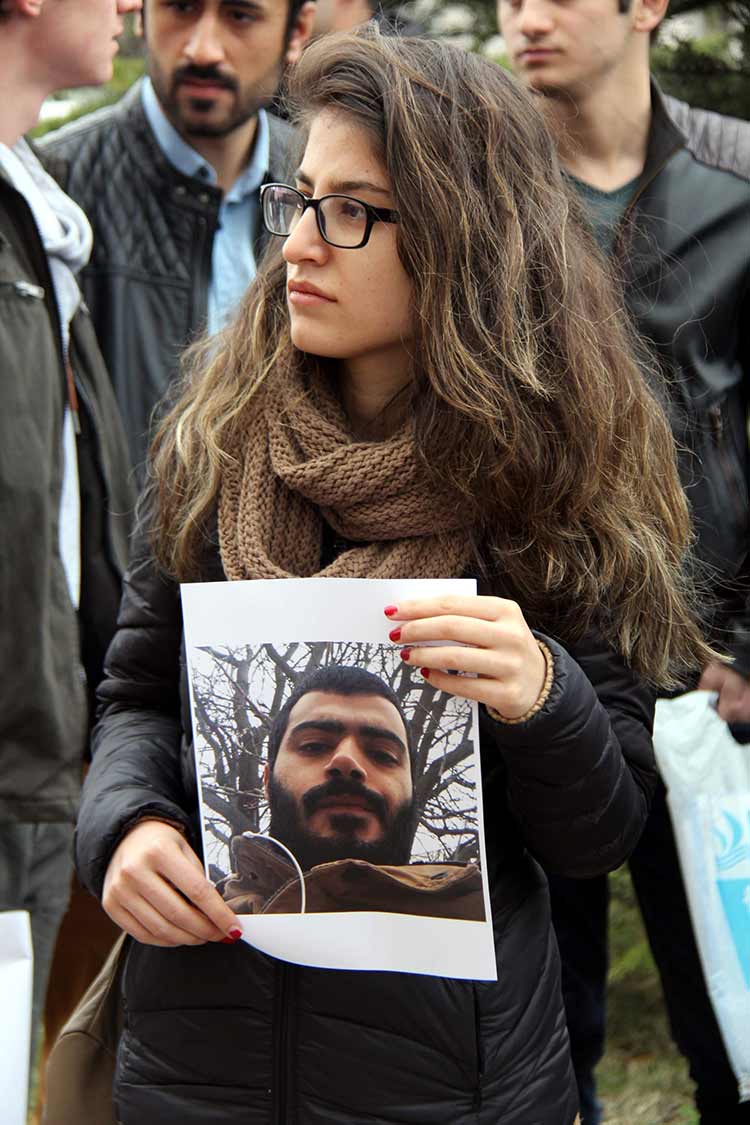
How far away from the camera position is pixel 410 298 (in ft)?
6.02

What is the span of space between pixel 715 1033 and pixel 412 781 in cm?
135

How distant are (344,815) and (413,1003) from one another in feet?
0.89

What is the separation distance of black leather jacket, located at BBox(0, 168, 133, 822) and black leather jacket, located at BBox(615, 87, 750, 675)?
1.16 meters

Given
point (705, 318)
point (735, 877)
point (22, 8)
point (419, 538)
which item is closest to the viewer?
point (419, 538)

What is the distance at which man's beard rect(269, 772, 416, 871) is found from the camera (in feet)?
5.34

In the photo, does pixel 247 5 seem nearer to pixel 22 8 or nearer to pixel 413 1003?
pixel 22 8

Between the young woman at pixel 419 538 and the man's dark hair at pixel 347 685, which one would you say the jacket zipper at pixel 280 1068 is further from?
the man's dark hair at pixel 347 685

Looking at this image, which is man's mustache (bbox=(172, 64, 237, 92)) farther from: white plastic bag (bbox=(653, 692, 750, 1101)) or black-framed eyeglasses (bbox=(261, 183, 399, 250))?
white plastic bag (bbox=(653, 692, 750, 1101))

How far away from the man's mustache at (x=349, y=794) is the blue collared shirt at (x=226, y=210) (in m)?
2.15

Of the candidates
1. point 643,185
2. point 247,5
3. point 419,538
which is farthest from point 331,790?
point 247,5

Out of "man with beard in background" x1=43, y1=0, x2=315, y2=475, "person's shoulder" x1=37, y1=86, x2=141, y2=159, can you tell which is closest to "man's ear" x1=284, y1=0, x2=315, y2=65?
"man with beard in background" x1=43, y1=0, x2=315, y2=475

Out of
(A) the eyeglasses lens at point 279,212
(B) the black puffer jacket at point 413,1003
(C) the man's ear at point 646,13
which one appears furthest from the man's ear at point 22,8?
(B) the black puffer jacket at point 413,1003

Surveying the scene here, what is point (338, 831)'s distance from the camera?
5.37ft

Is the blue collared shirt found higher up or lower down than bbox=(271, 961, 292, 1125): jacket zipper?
higher up
